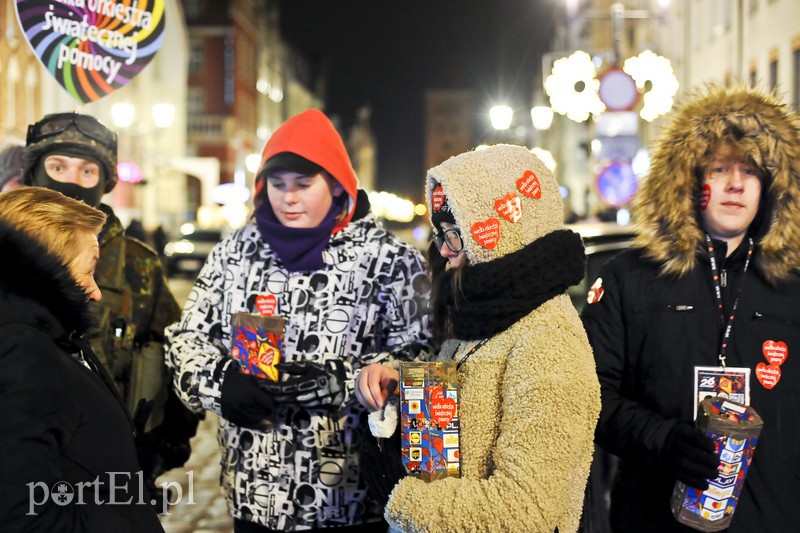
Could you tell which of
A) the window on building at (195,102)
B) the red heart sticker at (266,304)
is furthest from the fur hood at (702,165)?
the window on building at (195,102)

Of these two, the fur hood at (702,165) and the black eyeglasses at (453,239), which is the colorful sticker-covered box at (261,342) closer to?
the black eyeglasses at (453,239)

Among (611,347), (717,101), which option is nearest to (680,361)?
(611,347)

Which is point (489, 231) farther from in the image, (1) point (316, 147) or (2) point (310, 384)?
(1) point (316, 147)

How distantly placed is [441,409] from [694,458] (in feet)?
2.55

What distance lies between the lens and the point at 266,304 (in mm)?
3215

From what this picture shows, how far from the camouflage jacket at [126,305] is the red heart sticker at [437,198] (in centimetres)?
154

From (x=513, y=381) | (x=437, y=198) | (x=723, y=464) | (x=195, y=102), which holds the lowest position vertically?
(x=723, y=464)

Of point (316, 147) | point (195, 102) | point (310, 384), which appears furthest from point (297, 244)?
point (195, 102)

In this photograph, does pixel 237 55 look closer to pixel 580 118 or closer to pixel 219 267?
pixel 580 118

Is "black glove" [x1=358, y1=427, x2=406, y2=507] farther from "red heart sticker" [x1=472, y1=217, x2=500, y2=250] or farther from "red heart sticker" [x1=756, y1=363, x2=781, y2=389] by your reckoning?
"red heart sticker" [x1=756, y1=363, x2=781, y2=389]

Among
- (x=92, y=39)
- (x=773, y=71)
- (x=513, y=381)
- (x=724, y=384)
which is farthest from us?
(x=773, y=71)

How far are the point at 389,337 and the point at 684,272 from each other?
1065 mm

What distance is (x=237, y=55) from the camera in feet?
178

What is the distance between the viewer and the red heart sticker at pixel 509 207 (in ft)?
7.45
